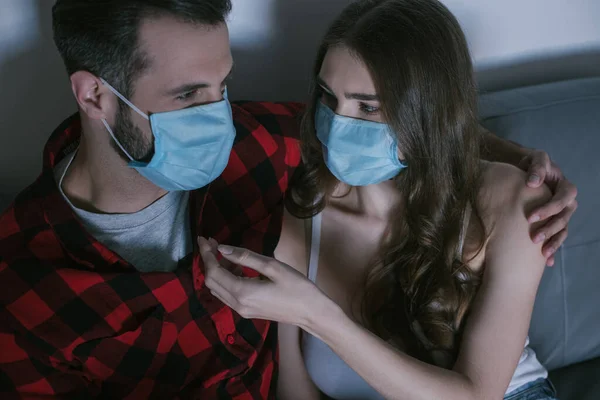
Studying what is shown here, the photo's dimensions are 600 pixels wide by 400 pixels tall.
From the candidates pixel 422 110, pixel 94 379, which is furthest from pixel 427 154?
pixel 94 379

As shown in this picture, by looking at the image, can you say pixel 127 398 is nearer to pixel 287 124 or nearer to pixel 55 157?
pixel 55 157

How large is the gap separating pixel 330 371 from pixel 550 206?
1.95 feet

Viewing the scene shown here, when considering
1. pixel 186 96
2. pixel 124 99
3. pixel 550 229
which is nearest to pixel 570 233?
pixel 550 229

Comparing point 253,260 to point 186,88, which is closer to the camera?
point 253,260

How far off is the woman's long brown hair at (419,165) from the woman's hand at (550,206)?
0.38 ft

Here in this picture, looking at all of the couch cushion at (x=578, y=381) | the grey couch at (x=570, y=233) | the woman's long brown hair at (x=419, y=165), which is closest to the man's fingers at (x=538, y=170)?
the woman's long brown hair at (x=419, y=165)

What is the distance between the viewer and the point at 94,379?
1.31 meters

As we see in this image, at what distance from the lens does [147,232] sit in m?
1.34

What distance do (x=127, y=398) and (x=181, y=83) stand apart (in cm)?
68

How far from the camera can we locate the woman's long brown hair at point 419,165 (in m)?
1.17

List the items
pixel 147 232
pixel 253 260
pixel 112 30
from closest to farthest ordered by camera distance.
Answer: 1. pixel 253 260
2. pixel 112 30
3. pixel 147 232

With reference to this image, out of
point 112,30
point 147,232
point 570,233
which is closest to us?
point 112,30

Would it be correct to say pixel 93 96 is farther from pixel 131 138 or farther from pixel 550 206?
pixel 550 206

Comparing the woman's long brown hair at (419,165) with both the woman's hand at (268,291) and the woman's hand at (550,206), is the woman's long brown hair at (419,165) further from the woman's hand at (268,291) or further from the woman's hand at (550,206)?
the woman's hand at (268,291)
